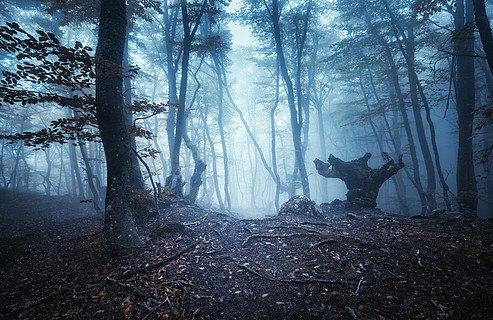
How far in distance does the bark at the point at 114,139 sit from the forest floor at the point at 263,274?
463 millimetres

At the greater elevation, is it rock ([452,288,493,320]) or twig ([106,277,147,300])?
rock ([452,288,493,320])

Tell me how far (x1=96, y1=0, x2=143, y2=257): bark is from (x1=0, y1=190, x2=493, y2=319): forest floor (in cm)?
46

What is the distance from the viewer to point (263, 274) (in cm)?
354

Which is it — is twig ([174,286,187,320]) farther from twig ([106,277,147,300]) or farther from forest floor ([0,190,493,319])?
twig ([106,277,147,300])

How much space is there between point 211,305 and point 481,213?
34488 millimetres

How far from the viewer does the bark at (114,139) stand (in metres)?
4.14

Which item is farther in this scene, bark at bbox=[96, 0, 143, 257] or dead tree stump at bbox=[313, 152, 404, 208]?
dead tree stump at bbox=[313, 152, 404, 208]

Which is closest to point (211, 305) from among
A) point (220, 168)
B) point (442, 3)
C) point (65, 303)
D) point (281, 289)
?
point (281, 289)

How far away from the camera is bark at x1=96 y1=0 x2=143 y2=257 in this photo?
4145mm

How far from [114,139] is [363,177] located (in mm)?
9427

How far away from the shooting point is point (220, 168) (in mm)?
61062

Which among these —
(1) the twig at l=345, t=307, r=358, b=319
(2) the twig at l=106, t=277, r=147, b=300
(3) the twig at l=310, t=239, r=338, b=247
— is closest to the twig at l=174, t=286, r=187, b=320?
(2) the twig at l=106, t=277, r=147, b=300

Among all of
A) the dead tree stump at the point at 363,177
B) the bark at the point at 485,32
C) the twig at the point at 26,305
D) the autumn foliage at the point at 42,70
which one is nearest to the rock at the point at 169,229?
the twig at the point at 26,305

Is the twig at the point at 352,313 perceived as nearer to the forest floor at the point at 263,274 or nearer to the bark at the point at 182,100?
the forest floor at the point at 263,274
